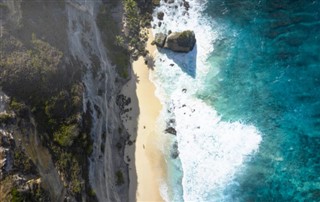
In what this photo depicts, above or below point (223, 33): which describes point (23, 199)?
below

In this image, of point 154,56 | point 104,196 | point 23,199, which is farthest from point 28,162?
point 154,56

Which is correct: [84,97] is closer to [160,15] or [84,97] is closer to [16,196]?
[16,196]

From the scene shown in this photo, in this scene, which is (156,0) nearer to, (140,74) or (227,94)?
(140,74)

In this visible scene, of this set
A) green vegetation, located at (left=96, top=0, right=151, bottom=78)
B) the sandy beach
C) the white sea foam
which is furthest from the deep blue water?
green vegetation, located at (left=96, top=0, right=151, bottom=78)

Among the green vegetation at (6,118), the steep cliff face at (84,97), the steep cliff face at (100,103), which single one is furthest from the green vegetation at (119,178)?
the green vegetation at (6,118)

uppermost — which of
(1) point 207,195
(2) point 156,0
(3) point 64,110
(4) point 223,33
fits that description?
(2) point 156,0

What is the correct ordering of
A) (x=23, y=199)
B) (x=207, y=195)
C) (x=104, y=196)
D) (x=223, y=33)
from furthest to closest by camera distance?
(x=223, y=33) → (x=207, y=195) → (x=104, y=196) → (x=23, y=199)

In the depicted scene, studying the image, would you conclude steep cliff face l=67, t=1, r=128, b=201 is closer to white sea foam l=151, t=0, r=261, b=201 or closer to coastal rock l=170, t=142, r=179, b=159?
white sea foam l=151, t=0, r=261, b=201

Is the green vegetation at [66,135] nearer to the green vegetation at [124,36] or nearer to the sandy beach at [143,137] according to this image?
the sandy beach at [143,137]

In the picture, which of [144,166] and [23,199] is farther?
[144,166]
